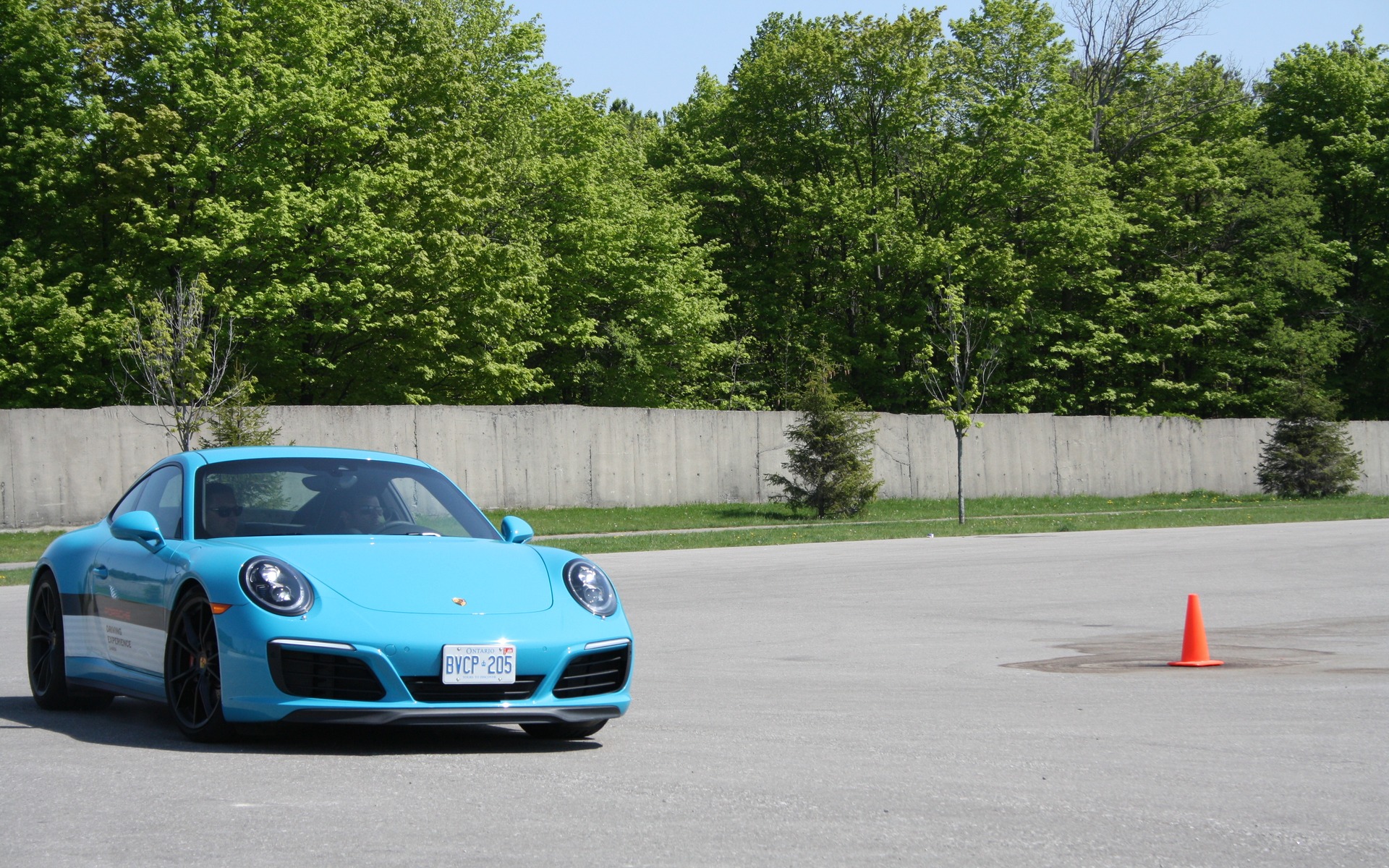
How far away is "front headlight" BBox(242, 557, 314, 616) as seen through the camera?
21.3ft

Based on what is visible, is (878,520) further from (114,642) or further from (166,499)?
(114,642)

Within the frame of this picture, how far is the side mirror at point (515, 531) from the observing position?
7719 mm

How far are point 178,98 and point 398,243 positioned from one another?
260 inches

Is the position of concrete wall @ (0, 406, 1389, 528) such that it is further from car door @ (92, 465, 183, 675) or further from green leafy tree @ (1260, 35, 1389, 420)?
car door @ (92, 465, 183, 675)

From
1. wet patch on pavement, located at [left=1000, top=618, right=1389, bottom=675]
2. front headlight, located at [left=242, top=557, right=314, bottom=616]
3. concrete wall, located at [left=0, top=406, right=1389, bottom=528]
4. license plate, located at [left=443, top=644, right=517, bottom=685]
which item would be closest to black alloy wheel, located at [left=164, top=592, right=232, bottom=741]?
front headlight, located at [left=242, top=557, right=314, bottom=616]

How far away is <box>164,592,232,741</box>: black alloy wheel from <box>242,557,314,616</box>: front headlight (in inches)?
10.6

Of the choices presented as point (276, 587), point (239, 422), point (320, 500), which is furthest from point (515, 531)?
point (239, 422)

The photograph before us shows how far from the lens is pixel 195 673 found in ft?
22.5

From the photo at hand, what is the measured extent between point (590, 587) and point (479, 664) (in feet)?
2.97

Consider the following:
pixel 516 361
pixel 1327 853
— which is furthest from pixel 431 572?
pixel 516 361

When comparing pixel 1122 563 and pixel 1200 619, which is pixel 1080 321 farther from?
pixel 1200 619

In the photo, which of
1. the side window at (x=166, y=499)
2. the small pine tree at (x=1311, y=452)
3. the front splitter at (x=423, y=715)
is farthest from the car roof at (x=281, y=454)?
the small pine tree at (x=1311, y=452)

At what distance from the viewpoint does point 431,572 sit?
22.6 ft

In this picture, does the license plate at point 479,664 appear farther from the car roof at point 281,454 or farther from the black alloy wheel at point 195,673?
the car roof at point 281,454
